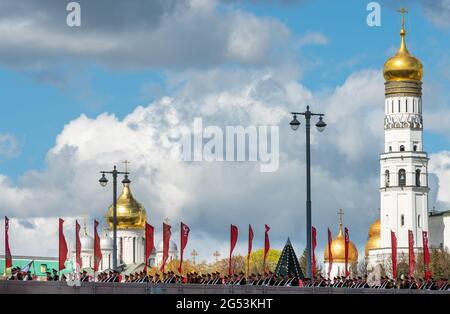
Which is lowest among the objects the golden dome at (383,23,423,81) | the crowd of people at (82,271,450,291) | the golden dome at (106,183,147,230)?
the crowd of people at (82,271,450,291)

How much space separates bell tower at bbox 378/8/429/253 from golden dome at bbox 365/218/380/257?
3.75 meters

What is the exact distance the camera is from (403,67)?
548 feet

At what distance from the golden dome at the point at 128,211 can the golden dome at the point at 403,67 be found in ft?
108

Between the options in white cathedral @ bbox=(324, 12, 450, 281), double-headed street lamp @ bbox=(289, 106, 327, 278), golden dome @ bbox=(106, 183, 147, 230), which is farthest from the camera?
golden dome @ bbox=(106, 183, 147, 230)

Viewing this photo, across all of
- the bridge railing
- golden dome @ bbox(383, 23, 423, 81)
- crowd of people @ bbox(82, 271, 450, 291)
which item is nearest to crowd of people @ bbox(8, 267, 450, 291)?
crowd of people @ bbox(82, 271, 450, 291)

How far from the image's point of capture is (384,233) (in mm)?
174625

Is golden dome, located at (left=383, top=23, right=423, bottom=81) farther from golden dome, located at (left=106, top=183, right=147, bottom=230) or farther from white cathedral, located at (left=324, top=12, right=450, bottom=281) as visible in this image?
golden dome, located at (left=106, top=183, right=147, bottom=230)

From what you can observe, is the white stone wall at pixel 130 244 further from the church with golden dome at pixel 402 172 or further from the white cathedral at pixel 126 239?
the church with golden dome at pixel 402 172

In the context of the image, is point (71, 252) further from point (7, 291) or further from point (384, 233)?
point (7, 291)

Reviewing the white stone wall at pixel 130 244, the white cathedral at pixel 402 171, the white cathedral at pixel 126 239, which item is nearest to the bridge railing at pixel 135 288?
the white cathedral at pixel 402 171

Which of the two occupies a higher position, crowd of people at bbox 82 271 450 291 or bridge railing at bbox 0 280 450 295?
crowd of people at bbox 82 271 450 291

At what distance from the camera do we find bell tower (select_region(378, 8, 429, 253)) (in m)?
171

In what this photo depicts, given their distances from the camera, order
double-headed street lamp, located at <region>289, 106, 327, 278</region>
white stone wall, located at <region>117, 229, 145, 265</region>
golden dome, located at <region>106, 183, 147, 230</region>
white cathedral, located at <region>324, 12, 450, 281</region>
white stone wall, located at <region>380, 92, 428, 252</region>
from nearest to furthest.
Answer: double-headed street lamp, located at <region>289, 106, 327, 278</region>, white cathedral, located at <region>324, 12, 450, 281</region>, white stone wall, located at <region>380, 92, 428, 252</region>, golden dome, located at <region>106, 183, 147, 230</region>, white stone wall, located at <region>117, 229, 145, 265</region>
